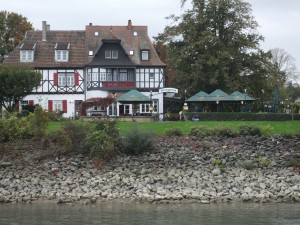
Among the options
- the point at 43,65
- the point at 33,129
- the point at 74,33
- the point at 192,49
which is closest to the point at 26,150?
the point at 33,129

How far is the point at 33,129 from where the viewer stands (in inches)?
1042

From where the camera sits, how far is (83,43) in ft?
187

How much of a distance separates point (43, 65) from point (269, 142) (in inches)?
1303

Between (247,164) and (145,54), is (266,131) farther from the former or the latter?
(145,54)

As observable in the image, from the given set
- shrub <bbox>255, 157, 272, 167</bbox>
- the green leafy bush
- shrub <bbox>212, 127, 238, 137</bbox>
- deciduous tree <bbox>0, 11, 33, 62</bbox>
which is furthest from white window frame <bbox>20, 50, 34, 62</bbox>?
shrub <bbox>255, 157, 272, 167</bbox>

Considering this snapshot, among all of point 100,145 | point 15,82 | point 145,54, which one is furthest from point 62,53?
point 100,145

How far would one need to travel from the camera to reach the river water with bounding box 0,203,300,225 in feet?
50.2

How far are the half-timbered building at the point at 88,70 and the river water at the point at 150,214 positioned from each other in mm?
36583

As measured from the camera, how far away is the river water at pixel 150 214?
15305mm

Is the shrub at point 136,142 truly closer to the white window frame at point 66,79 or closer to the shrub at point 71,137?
the shrub at point 71,137

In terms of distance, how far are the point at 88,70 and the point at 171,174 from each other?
113 feet

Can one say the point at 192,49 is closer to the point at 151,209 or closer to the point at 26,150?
the point at 26,150

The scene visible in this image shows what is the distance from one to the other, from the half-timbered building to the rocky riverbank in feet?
92.8

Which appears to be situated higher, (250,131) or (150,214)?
(250,131)
